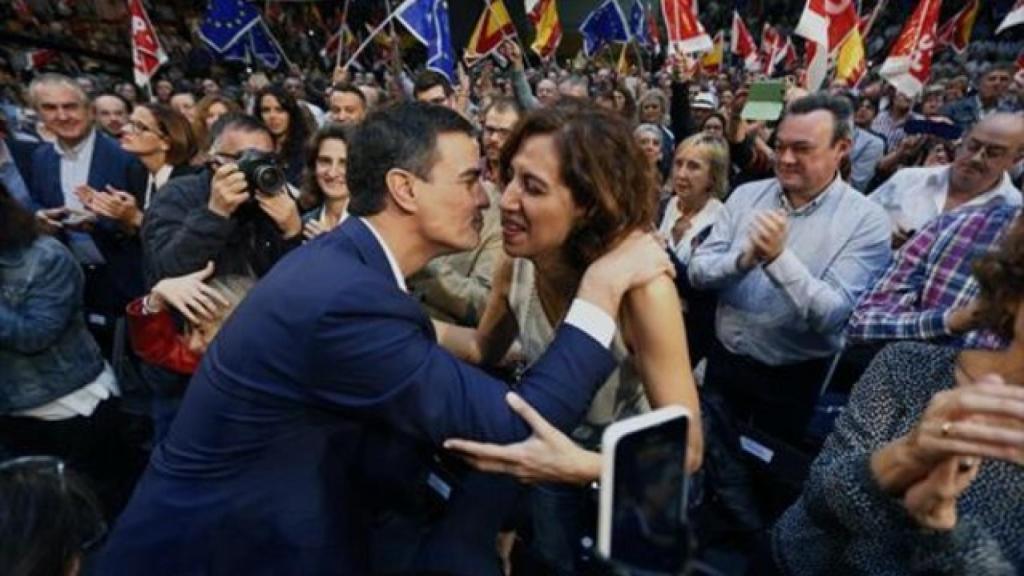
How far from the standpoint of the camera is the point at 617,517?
0.68 meters

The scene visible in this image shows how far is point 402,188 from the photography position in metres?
1.59

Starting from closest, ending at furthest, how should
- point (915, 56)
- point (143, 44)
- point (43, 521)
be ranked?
point (43, 521), point (915, 56), point (143, 44)

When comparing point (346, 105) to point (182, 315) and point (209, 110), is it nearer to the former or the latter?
point (209, 110)

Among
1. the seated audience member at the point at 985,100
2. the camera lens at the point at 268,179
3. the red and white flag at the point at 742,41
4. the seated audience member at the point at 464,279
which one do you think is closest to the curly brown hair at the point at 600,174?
the seated audience member at the point at 464,279

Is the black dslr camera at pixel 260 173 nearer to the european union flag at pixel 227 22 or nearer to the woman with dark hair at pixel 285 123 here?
the woman with dark hair at pixel 285 123

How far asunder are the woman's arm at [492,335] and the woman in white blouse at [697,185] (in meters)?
1.44

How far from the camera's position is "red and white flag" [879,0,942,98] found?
605 cm

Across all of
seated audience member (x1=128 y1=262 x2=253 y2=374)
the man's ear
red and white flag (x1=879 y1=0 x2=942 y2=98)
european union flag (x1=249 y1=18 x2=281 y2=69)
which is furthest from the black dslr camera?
european union flag (x1=249 y1=18 x2=281 y2=69)

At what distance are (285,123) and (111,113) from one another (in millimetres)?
2135

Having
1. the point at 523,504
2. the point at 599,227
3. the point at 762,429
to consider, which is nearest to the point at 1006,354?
the point at 599,227

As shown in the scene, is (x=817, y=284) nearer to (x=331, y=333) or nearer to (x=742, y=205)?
(x=742, y=205)

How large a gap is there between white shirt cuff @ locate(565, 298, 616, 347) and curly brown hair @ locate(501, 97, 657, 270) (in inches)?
11.6

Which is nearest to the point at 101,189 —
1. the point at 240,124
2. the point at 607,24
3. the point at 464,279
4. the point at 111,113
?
the point at 240,124

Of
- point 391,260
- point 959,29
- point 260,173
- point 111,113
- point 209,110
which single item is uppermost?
point 391,260
